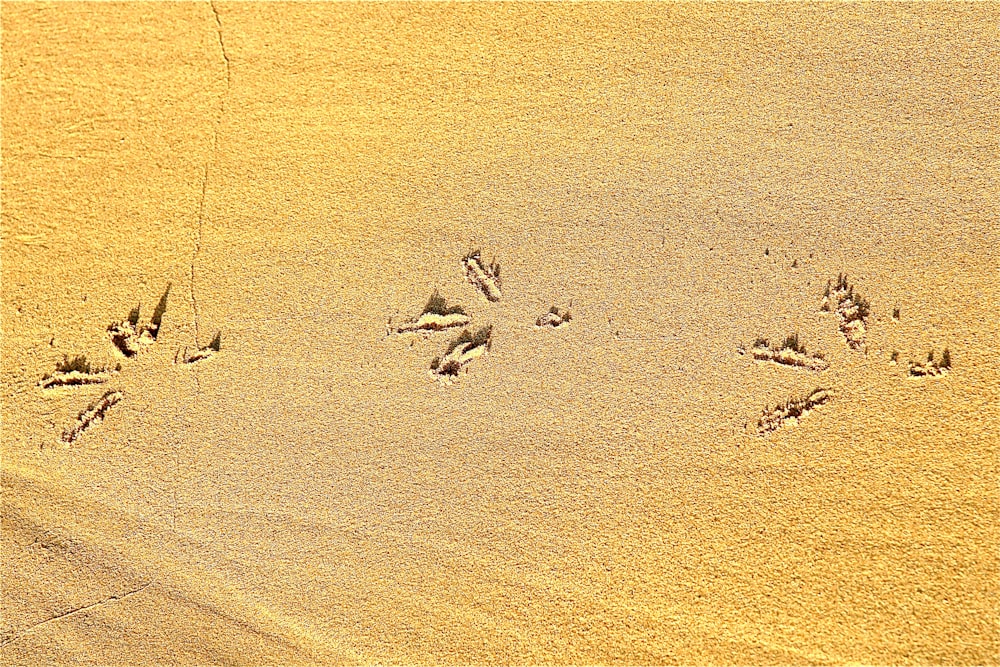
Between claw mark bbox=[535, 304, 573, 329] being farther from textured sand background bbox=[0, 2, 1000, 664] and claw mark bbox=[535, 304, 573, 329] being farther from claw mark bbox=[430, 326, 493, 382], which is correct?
claw mark bbox=[430, 326, 493, 382]

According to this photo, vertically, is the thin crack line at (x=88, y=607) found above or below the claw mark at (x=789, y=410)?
below

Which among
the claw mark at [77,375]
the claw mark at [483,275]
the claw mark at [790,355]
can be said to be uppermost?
the claw mark at [483,275]

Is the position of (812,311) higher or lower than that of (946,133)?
lower

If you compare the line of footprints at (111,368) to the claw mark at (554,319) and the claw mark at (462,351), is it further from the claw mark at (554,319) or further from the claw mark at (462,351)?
the claw mark at (554,319)

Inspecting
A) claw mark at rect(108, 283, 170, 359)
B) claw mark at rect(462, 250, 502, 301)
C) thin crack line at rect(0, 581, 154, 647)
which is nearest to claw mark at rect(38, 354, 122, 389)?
claw mark at rect(108, 283, 170, 359)

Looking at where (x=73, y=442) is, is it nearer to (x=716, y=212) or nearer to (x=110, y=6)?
(x=110, y=6)

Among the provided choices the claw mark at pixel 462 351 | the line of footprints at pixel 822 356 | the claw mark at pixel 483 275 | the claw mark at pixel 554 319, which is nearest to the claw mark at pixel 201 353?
the claw mark at pixel 462 351

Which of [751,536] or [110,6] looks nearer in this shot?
[751,536]

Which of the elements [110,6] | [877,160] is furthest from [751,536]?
[110,6]
